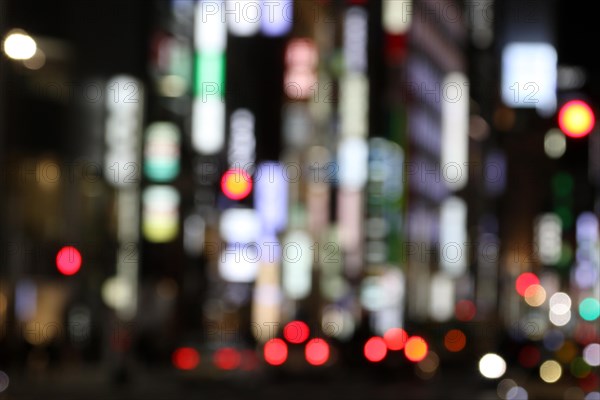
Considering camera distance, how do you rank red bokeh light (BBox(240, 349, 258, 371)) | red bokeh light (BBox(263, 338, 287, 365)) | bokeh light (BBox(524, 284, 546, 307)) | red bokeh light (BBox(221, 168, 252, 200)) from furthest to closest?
bokeh light (BBox(524, 284, 546, 307)) → red bokeh light (BBox(263, 338, 287, 365)) → red bokeh light (BBox(240, 349, 258, 371)) → red bokeh light (BBox(221, 168, 252, 200))

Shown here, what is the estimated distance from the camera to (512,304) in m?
67.6

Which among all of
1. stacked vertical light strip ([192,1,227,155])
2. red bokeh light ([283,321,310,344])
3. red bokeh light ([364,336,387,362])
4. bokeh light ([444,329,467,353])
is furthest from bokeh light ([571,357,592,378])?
stacked vertical light strip ([192,1,227,155])

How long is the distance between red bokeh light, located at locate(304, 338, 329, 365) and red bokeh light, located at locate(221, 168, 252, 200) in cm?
621

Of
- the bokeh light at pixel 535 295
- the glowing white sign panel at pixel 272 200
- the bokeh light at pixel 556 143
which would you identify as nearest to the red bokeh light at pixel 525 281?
the bokeh light at pixel 535 295

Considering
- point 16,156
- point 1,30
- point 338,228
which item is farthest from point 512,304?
point 1,30

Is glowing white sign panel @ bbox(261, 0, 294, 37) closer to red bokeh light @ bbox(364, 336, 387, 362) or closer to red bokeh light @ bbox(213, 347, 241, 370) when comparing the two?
red bokeh light @ bbox(364, 336, 387, 362)

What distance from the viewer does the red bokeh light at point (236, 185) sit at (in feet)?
113

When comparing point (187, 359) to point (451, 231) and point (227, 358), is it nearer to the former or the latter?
point (227, 358)

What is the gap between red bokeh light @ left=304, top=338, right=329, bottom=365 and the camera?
1588 inches

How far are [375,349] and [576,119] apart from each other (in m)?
34.8

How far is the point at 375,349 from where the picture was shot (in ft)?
146

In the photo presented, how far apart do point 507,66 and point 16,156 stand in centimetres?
3513

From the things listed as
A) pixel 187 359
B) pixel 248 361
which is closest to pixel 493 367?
pixel 187 359

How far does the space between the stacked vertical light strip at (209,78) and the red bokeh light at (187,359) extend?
24333mm
